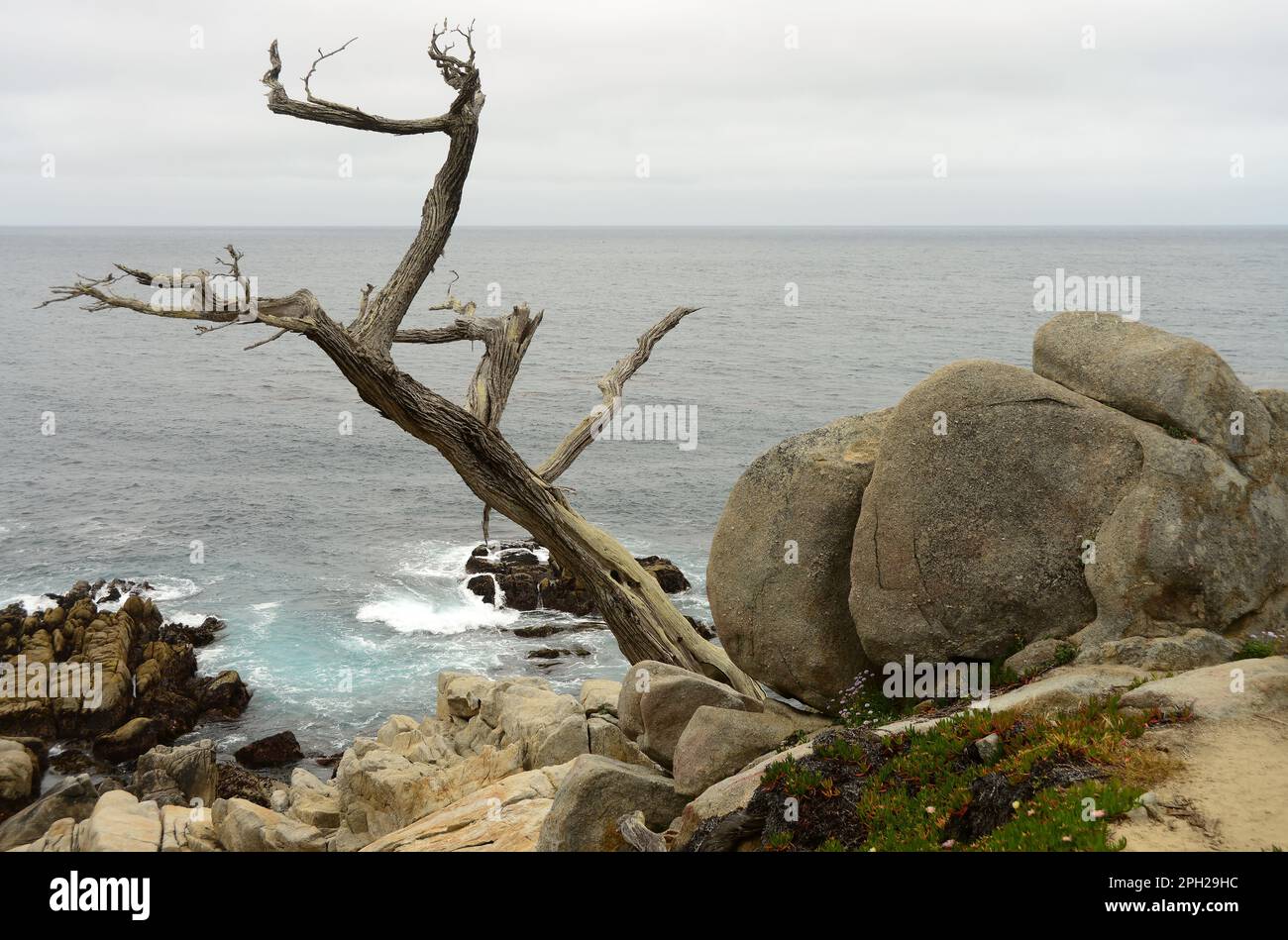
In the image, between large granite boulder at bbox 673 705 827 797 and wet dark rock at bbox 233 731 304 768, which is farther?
wet dark rock at bbox 233 731 304 768

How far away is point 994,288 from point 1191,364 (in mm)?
146876

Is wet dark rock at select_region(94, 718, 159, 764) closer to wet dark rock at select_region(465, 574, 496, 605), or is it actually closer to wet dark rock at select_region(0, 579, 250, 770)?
wet dark rock at select_region(0, 579, 250, 770)

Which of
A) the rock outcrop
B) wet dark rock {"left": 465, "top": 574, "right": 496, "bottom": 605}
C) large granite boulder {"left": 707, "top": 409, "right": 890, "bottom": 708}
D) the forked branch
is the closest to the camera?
the rock outcrop

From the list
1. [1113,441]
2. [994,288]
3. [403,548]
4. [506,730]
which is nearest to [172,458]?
[403,548]

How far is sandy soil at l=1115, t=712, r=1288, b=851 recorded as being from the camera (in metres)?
8.57

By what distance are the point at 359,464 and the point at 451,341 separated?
164ft

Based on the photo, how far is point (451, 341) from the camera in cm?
1566

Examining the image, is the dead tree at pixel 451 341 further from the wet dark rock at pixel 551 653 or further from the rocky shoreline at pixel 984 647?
the wet dark rock at pixel 551 653

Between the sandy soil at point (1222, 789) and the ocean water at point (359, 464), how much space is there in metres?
18.5

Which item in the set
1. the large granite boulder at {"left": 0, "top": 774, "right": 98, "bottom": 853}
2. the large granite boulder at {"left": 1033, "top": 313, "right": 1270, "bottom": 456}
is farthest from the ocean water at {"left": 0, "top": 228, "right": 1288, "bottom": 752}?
the large granite boulder at {"left": 1033, "top": 313, "right": 1270, "bottom": 456}

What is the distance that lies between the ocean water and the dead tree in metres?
9.22

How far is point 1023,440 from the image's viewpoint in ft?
44.8

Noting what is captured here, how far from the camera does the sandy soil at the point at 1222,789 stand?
8.57 meters

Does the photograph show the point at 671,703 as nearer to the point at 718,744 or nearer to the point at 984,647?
the point at 718,744
